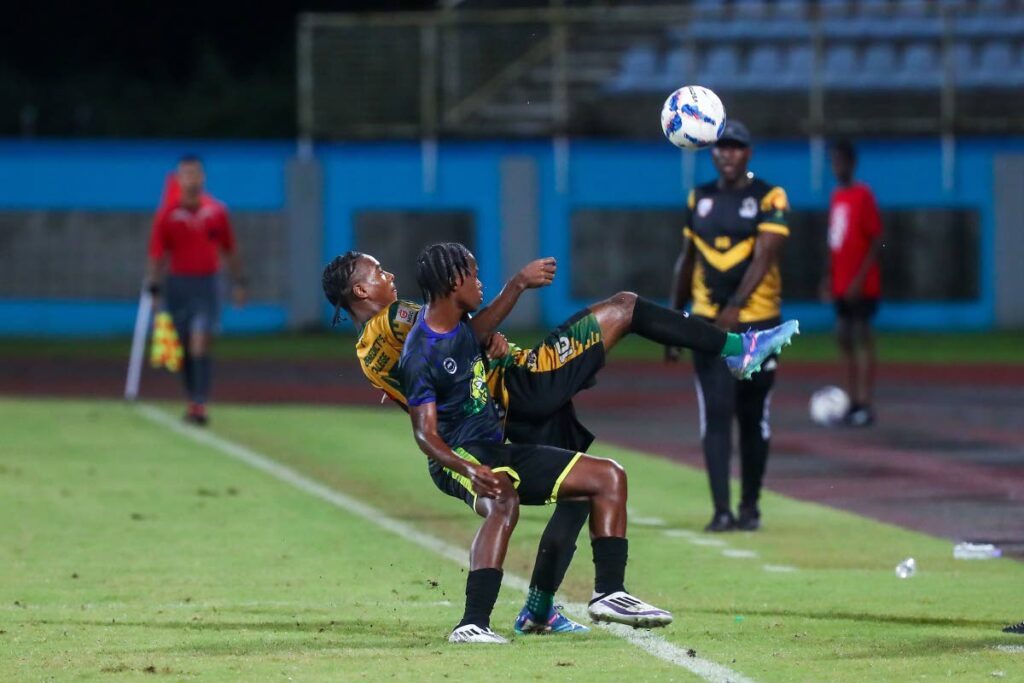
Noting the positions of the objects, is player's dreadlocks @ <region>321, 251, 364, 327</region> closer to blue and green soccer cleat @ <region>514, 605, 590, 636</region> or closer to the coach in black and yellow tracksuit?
blue and green soccer cleat @ <region>514, 605, 590, 636</region>

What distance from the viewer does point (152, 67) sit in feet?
134

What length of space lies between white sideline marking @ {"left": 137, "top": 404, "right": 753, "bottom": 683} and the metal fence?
12.5 m

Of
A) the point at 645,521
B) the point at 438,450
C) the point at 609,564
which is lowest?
the point at 645,521

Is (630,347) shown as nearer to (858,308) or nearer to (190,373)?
(858,308)

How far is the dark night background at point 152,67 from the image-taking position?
3594 cm

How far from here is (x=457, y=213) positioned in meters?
30.7

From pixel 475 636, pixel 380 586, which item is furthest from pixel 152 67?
pixel 475 636

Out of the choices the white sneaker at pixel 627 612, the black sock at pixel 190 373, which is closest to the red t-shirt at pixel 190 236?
the black sock at pixel 190 373

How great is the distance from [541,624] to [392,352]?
1.17m

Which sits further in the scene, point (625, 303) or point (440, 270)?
point (625, 303)

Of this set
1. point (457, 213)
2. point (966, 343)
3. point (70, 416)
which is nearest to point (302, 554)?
point (70, 416)

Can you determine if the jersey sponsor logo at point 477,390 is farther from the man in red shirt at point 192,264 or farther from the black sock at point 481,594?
the man in red shirt at point 192,264

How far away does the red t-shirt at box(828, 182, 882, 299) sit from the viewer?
651 inches

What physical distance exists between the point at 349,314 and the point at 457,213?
2294cm
